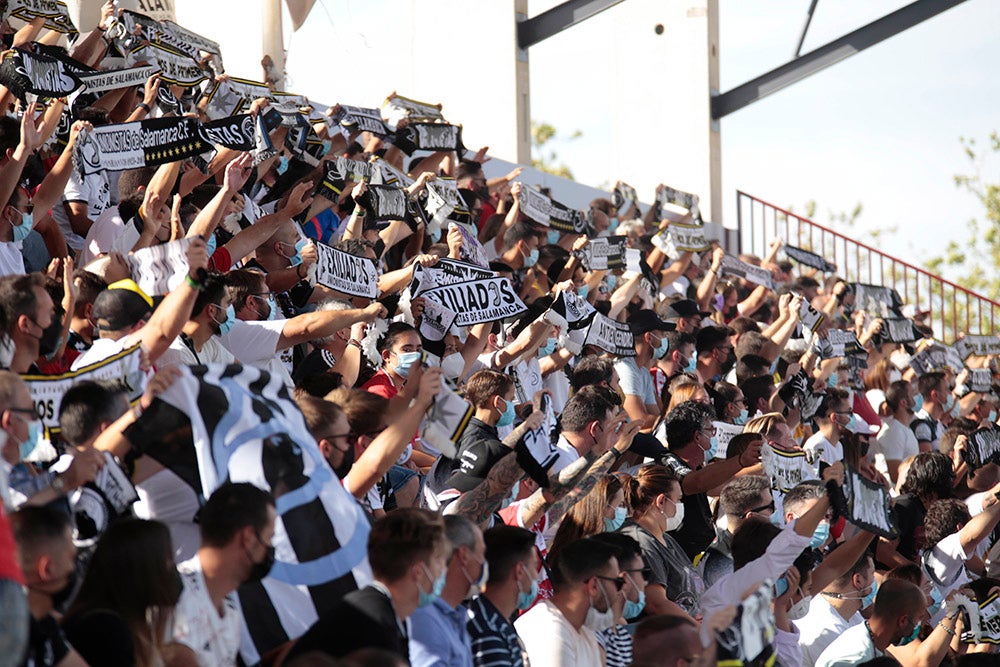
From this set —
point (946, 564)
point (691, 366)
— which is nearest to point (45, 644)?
point (946, 564)

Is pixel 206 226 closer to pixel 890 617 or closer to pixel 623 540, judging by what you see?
pixel 623 540

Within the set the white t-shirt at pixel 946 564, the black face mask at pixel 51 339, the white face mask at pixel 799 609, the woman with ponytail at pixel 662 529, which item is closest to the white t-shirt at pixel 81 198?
the black face mask at pixel 51 339

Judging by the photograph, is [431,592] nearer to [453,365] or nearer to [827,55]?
[453,365]

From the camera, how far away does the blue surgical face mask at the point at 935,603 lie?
7905 mm

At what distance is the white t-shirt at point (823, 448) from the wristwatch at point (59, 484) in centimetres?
592

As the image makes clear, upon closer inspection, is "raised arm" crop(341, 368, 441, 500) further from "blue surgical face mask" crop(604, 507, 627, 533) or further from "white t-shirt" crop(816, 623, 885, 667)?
"white t-shirt" crop(816, 623, 885, 667)

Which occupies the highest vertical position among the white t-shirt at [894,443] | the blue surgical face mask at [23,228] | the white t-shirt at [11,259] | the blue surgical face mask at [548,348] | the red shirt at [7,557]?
the red shirt at [7,557]

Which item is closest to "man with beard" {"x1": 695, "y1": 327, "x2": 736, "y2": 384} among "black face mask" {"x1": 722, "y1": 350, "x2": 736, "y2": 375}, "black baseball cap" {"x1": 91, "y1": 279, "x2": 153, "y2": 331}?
"black face mask" {"x1": 722, "y1": 350, "x2": 736, "y2": 375}

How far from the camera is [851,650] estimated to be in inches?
249

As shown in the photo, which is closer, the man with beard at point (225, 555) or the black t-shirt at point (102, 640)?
the black t-shirt at point (102, 640)

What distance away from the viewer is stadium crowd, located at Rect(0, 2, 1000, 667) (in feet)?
12.8

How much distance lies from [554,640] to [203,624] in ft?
5.22

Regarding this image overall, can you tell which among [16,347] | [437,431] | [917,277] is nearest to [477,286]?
[437,431]

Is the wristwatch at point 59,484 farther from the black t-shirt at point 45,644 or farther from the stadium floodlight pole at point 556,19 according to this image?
the stadium floodlight pole at point 556,19
